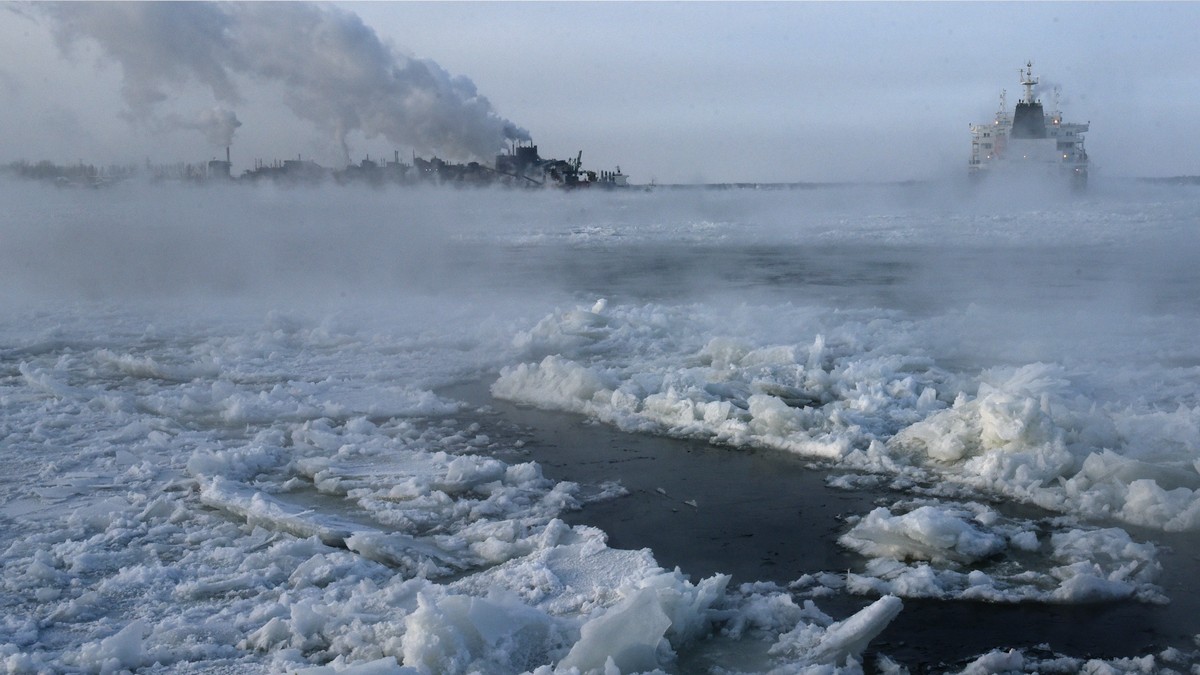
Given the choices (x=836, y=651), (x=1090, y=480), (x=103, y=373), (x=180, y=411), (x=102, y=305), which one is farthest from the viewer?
(x=102, y=305)

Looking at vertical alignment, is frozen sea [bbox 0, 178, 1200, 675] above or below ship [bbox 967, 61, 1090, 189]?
below

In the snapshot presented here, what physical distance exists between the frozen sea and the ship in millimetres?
38069

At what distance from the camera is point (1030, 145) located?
4972 cm

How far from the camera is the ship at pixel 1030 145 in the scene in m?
48.9

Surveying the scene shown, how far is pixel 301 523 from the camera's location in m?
5.36

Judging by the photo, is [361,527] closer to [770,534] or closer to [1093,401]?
[770,534]

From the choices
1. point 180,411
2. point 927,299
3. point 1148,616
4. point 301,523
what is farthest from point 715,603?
point 927,299

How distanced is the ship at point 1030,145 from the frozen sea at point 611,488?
38.1m

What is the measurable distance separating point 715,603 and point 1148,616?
187 centimetres

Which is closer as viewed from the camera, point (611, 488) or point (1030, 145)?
point (611, 488)

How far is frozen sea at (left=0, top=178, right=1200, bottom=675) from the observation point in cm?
400

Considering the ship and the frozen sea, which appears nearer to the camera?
the frozen sea

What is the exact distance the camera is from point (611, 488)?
6.07 m

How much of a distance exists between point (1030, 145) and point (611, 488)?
1973 inches
